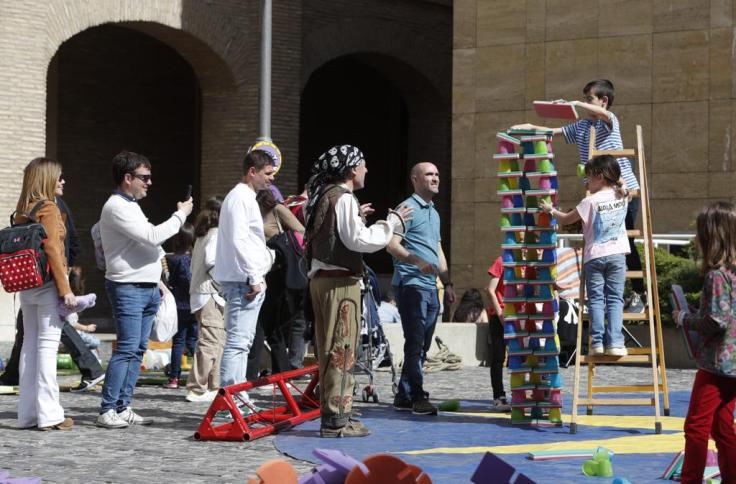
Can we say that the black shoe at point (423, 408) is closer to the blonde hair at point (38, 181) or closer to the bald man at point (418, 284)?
the bald man at point (418, 284)

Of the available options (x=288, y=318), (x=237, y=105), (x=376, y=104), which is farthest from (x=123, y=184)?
(x=376, y=104)

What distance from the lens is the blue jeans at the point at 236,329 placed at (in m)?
9.74

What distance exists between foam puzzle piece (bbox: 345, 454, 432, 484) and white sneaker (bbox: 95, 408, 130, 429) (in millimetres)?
4261

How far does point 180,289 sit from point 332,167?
175 inches

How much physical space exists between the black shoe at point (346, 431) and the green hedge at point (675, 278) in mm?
7721

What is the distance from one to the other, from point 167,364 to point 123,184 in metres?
5.60

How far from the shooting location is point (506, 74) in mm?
21484

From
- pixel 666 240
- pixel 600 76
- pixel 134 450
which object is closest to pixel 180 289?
pixel 134 450

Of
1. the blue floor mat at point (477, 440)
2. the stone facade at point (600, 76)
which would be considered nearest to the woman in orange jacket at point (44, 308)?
the blue floor mat at point (477, 440)

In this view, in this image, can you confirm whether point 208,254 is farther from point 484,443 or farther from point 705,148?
point 705,148

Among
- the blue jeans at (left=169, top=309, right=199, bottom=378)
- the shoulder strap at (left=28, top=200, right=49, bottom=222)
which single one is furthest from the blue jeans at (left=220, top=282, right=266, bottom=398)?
the blue jeans at (left=169, top=309, right=199, bottom=378)

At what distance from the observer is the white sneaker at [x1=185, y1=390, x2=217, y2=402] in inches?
456

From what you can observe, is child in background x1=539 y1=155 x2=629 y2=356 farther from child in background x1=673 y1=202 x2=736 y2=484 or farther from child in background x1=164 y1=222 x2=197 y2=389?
child in background x1=164 y1=222 x2=197 y2=389

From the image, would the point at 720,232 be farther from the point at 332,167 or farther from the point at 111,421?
the point at 111,421
